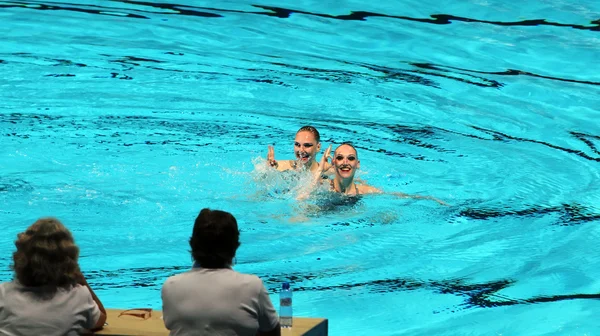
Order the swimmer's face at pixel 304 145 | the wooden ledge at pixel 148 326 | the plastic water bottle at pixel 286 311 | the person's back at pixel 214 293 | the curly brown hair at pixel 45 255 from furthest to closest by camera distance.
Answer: the swimmer's face at pixel 304 145 → the plastic water bottle at pixel 286 311 → the wooden ledge at pixel 148 326 → the person's back at pixel 214 293 → the curly brown hair at pixel 45 255

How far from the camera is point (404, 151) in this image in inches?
414

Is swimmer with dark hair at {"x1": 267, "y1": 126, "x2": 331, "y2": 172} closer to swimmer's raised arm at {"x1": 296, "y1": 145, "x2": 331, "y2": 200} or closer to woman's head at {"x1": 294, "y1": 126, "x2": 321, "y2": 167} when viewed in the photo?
woman's head at {"x1": 294, "y1": 126, "x2": 321, "y2": 167}

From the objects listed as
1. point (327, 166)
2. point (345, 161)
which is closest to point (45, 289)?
point (345, 161)

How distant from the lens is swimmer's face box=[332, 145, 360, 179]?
28.5 feet

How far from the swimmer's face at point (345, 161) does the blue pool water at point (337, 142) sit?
1.17ft

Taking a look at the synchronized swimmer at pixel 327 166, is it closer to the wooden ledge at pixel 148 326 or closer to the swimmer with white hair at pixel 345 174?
the swimmer with white hair at pixel 345 174

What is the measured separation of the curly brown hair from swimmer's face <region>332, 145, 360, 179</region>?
16.0 feet

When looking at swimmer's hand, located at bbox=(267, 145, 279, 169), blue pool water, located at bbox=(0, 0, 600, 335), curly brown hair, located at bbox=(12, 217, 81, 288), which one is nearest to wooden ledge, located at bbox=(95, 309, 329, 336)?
curly brown hair, located at bbox=(12, 217, 81, 288)

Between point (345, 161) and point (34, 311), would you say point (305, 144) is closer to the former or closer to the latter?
point (345, 161)

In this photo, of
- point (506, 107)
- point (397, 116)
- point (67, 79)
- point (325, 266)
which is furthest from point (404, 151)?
point (67, 79)

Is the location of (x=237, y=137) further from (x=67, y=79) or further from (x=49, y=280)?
(x=49, y=280)

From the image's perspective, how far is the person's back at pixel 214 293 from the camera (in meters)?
3.98

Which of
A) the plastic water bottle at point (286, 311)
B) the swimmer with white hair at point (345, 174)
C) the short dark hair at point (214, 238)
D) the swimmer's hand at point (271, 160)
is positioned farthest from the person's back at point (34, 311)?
the swimmer's hand at point (271, 160)

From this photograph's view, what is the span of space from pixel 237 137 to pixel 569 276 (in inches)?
174
